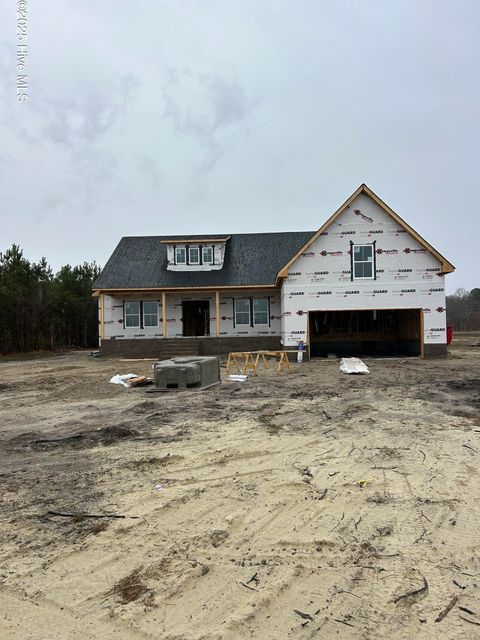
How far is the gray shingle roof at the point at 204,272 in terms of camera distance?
2402 cm

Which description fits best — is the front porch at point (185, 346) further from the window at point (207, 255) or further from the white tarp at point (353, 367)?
the white tarp at point (353, 367)

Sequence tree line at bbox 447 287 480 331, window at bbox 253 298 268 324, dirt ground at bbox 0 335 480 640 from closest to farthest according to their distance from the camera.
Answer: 1. dirt ground at bbox 0 335 480 640
2. window at bbox 253 298 268 324
3. tree line at bbox 447 287 480 331

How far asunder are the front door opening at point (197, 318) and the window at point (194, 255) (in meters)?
2.38

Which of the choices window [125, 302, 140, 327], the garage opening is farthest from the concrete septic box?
the garage opening

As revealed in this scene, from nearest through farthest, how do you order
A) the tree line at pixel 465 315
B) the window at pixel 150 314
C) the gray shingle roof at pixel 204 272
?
the gray shingle roof at pixel 204 272 → the window at pixel 150 314 → the tree line at pixel 465 315

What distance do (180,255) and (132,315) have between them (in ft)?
14.9

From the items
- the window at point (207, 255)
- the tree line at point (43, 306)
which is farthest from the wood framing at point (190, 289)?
the tree line at point (43, 306)

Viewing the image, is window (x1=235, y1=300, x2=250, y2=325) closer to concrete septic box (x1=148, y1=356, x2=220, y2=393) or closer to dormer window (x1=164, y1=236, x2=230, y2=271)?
dormer window (x1=164, y1=236, x2=230, y2=271)

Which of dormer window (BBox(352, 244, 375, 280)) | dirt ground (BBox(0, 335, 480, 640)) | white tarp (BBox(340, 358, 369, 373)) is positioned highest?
dormer window (BBox(352, 244, 375, 280))

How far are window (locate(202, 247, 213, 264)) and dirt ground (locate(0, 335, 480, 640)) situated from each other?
18.4m

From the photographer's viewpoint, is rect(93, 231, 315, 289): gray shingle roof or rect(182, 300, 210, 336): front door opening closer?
rect(93, 231, 315, 289): gray shingle roof

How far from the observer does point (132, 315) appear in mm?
24953

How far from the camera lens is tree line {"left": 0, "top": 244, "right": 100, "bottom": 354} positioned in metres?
29.9

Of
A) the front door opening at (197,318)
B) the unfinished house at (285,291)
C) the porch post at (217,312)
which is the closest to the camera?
the unfinished house at (285,291)
